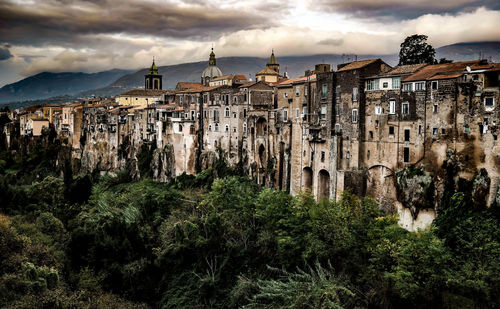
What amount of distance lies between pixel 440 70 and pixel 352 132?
9.11 meters

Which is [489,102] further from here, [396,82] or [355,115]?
[355,115]

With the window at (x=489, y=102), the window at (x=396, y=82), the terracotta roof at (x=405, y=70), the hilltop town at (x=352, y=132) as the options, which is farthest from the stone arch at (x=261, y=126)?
the window at (x=489, y=102)

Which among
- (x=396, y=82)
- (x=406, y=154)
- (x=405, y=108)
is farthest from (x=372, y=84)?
(x=406, y=154)

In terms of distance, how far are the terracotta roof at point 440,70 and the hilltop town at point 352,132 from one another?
0.10 m

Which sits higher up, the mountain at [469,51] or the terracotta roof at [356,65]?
the mountain at [469,51]

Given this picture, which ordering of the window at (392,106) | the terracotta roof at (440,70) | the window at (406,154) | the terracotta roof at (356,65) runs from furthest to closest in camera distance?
the terracotta roof at (356,65)
the window at (392,106)
the window at (406,154)
the terracotta roof at (440,70)

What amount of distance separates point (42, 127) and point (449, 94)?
279ft

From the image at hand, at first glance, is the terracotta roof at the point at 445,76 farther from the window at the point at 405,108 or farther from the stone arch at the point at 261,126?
the stone arch at the point at 261,126

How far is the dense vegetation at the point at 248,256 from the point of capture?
25.0 meters

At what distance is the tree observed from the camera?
52.2 m

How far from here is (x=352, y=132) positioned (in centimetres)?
4125

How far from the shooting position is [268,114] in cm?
5169

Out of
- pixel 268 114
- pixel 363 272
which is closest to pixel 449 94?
pixel 363 272

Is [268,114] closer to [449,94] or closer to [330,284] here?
[449,94]
